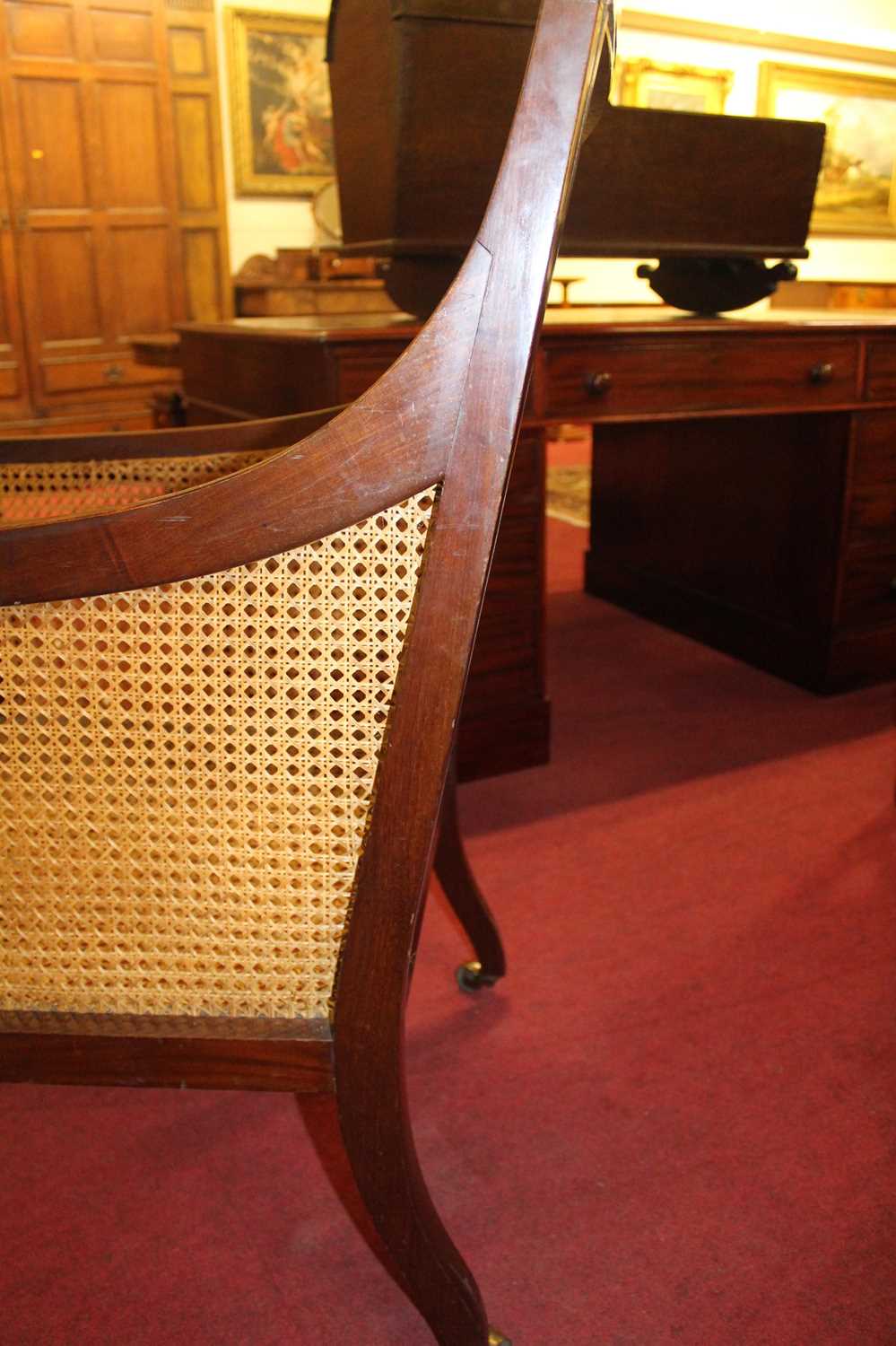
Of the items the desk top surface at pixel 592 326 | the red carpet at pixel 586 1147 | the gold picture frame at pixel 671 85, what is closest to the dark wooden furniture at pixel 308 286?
the gold picture frame at pixel 671 85

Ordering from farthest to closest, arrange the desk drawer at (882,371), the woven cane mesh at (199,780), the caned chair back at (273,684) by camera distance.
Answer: the desk drawer at (882,371) → the woven cane mesh at (199,780) → the caned chair back at (273,684)

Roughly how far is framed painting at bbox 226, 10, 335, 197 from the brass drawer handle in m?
4.83

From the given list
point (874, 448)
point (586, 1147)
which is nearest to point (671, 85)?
point (874, 448)

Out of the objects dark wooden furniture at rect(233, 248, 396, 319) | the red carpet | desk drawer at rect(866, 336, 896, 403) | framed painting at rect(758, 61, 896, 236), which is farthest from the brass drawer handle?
framed painting at rect(758, 61, 896, 236)

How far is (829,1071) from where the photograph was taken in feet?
4.28

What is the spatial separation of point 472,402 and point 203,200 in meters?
6.01

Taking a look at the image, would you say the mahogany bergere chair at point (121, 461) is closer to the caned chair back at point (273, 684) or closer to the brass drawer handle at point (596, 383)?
the caned chair back at point (273, 684)

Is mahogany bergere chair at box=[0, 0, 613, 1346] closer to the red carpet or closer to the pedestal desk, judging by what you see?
the red carpet

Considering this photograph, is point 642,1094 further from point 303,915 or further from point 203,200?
point 203,200

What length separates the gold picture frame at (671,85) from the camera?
6836 mm

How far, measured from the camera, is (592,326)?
1881 millimetres

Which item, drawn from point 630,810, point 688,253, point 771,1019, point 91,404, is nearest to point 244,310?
point 91,404

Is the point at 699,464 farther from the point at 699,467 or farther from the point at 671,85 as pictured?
the point at 671,85

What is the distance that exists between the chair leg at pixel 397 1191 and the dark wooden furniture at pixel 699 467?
1214mm
